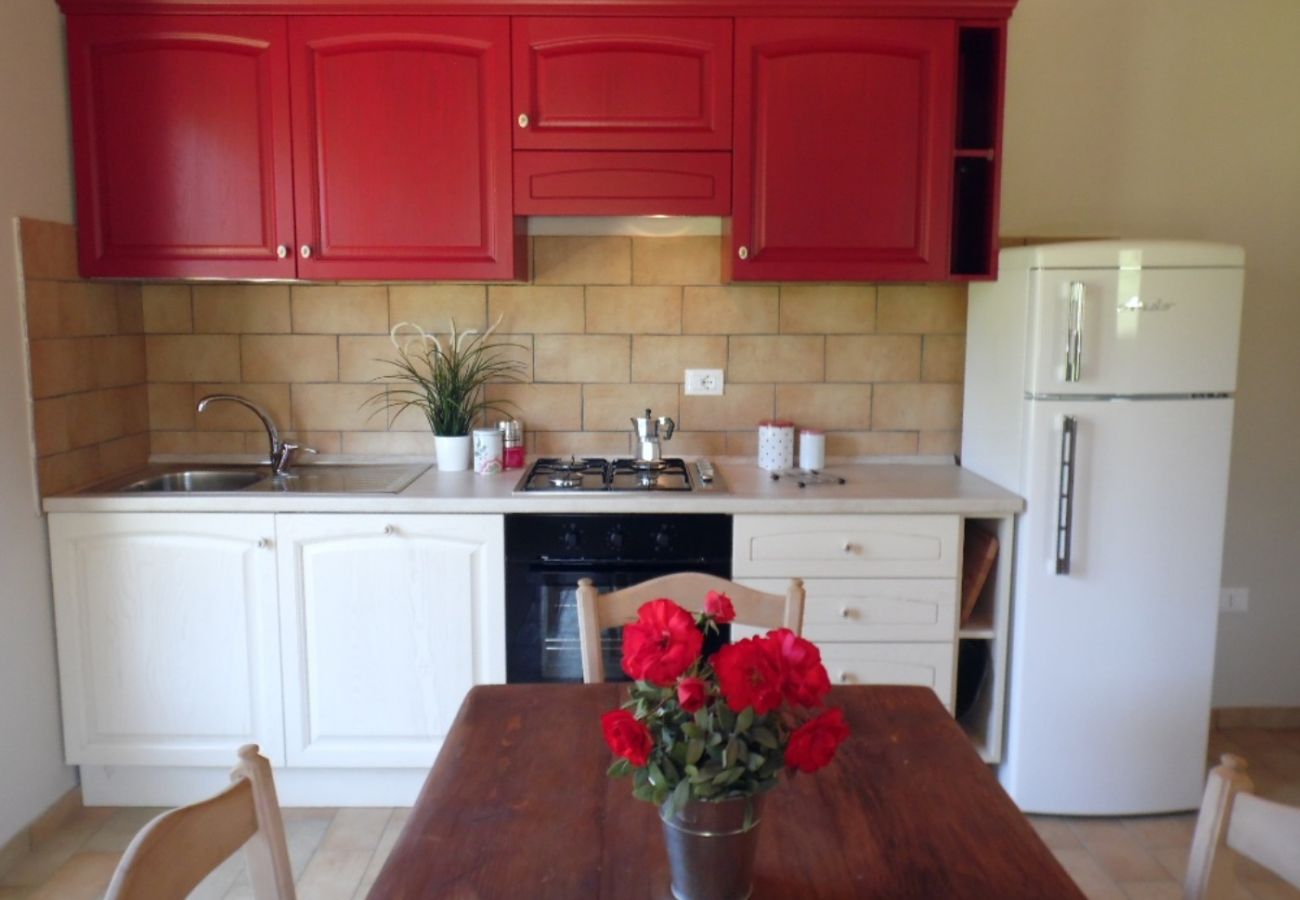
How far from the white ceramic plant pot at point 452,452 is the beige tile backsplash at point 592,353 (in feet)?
0.71

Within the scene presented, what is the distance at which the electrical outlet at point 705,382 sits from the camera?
310 centimetres

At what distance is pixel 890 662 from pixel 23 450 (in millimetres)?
2260

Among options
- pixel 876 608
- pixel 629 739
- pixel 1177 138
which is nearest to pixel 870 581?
pixel 876 608

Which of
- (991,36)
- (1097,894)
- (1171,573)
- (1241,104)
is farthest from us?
(1241,104)

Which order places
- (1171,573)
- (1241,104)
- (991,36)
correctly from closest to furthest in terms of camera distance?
(1171,573) → (991,36) → (1241,104)

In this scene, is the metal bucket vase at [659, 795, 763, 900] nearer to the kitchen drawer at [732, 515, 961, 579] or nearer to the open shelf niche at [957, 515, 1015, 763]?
the kitchen drawer at [732, 515, 961, 579]

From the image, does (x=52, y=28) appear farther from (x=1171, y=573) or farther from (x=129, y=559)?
(x=1171, y=573)

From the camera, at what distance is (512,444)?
2.98 metres

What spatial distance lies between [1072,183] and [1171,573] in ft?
3.97

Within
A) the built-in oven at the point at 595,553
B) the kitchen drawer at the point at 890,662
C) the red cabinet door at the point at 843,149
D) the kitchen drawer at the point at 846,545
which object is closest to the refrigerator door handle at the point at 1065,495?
the kitchen drawer at the point at 846,545

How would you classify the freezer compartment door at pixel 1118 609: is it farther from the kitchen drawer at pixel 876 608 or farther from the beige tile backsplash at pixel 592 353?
the beige tile backsplash at pixel 592 353

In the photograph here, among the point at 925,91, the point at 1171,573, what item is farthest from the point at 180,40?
the point at 1171,573

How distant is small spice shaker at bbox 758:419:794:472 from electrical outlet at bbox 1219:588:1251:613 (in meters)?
1.48

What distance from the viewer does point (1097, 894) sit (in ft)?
7.74
